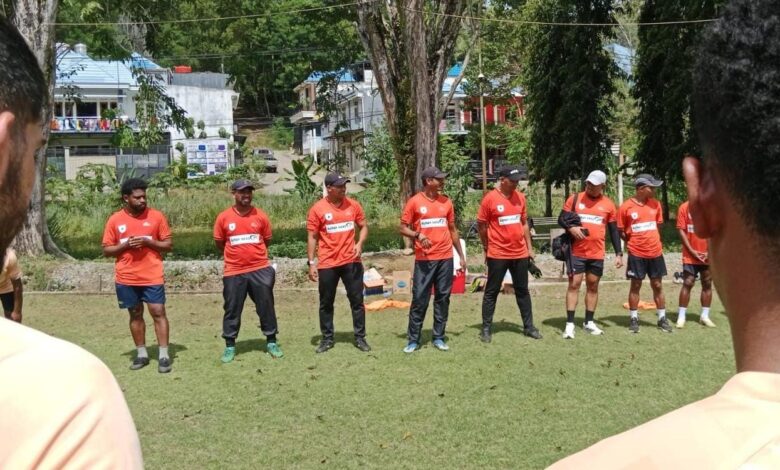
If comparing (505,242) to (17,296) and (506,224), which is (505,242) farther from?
(17,296)

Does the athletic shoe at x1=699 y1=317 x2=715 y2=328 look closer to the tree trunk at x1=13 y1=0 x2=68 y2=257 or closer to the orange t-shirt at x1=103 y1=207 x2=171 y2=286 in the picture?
the orange t-shirt at x1=103 y1=207 x2=171 y2=286

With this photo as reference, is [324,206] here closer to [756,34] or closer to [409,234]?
[409,234]

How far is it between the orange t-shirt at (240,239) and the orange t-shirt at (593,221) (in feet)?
13.3

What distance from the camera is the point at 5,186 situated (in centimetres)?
119

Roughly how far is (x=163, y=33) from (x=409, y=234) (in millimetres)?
16271

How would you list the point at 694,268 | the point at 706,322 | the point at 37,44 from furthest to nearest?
the point at 37,44 → the point at 706,322 → the point at 694,268

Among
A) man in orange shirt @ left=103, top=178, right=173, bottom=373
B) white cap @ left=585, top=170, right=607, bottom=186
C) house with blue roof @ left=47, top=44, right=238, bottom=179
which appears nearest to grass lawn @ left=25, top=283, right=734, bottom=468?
man in orange shirt @ left=103, top=178, right=173, bottom=373

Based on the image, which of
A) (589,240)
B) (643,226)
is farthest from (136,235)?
(643,226)

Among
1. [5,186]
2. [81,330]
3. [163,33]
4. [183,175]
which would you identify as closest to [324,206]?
[81,330]

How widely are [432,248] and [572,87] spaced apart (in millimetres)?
16420

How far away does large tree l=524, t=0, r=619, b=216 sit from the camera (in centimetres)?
2458

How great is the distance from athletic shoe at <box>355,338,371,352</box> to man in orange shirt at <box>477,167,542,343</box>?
1518 millimetres

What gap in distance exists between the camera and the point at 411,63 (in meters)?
16.7

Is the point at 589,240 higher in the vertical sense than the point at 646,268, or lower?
higher
